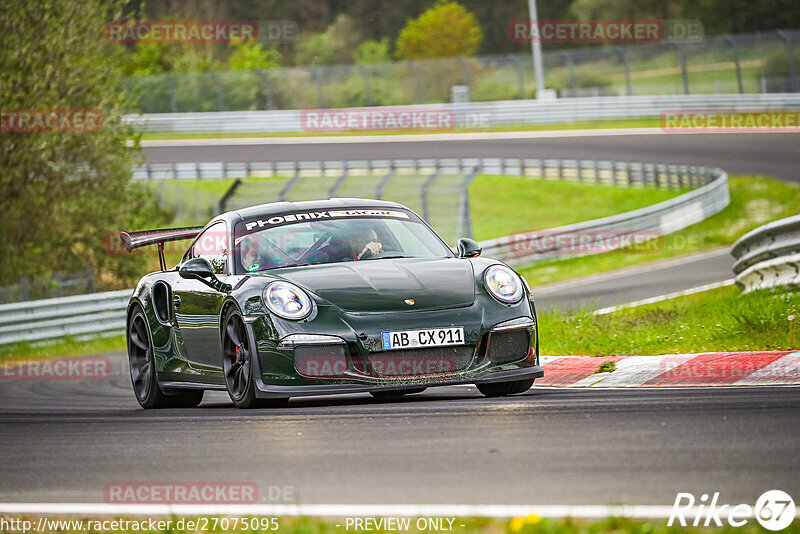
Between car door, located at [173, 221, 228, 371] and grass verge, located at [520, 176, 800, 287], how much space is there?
14.6 meters

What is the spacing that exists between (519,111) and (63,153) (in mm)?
23784

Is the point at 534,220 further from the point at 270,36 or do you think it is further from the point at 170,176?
the point at 270,36

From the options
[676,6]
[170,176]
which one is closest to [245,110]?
[170,176]

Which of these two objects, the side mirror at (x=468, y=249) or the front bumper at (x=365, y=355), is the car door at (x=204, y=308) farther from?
the side mirror at (x=468, y=249)

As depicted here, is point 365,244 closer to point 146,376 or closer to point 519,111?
point 146,376

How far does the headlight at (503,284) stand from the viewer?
27.0 feet

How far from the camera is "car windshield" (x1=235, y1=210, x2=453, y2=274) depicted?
29.5 feet

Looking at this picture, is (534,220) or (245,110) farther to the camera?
(245,110)

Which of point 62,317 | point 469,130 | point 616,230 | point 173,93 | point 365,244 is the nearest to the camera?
point 365,244

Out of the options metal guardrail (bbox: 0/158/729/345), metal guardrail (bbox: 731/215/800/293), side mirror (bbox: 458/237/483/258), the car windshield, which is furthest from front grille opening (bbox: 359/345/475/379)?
metal guardrail (bbox: 0/158/729/345)

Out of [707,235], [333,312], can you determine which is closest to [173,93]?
[707,235]

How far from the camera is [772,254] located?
13.5 meters

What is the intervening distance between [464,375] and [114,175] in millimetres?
19564

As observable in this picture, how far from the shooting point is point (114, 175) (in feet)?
86.3
